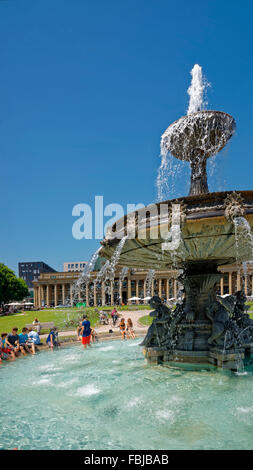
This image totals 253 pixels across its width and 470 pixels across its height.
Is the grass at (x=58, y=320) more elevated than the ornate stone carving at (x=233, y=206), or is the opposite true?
the ornate stone carving at (x=233, y=206)

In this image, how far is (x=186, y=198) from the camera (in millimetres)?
6555

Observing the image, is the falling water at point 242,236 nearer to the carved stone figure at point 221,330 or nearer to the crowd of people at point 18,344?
the carved stone figure at point 221,330

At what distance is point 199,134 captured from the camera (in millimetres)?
9094

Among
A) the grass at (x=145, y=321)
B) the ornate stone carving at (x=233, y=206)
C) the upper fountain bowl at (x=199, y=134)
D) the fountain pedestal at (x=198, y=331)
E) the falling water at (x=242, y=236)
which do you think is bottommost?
the grass at (x=145, y=321)

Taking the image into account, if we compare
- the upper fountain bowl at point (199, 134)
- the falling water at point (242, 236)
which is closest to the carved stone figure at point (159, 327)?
the falling water at point (242, 236)

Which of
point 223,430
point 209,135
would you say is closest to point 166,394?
point 223,430

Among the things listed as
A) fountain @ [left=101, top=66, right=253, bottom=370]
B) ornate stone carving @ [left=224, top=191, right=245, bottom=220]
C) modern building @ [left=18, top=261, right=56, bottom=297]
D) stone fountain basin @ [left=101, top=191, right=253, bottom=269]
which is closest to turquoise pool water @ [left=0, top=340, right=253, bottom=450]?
fountain @ [left=101, top=66, right=253, bottom=370]

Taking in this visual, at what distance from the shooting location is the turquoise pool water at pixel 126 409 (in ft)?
14.1

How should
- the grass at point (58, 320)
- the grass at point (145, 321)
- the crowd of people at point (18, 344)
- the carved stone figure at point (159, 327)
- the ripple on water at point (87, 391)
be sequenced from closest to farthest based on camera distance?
the ripple on water at point (87, 391), the carved stone figure at point (159, 327), the crowd of people at point (18, 344), the grass at point (145, 321), the grass at point (58, 320)

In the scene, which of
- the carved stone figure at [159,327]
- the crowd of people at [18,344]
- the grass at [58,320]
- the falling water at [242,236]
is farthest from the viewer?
the grass at [58,320]

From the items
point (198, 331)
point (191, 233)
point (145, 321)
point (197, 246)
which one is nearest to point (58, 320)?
point (145, 321)

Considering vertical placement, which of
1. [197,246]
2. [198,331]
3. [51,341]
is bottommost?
[51,341]

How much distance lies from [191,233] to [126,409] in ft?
12.0

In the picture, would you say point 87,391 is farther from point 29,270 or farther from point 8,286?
point 29,270
